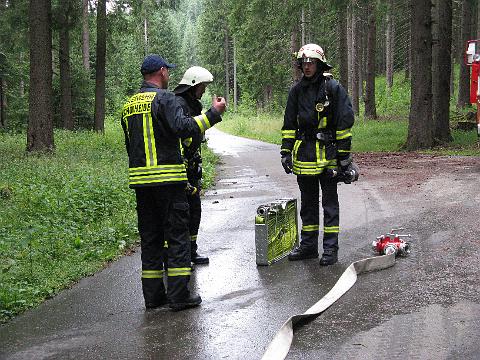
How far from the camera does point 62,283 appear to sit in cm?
678

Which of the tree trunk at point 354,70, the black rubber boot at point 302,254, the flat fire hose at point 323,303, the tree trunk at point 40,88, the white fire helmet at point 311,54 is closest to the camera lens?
the flat fire hose at point 323,303

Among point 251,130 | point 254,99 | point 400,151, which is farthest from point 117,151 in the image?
point 254,99

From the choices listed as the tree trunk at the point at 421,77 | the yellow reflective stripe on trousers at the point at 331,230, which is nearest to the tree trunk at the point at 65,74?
the tree trunk at the point at 421,77

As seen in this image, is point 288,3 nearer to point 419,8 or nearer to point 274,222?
point 419,8

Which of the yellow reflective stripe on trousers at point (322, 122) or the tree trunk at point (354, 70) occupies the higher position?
the tree trunk at point (354, 70)

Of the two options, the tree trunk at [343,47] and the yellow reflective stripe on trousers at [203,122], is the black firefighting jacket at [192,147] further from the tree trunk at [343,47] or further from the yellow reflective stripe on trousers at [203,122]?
the tree trunk at [343,47]

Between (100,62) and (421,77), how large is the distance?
1372 cm

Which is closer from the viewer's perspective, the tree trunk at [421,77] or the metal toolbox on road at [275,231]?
the metal toolbox on road at [275,231]

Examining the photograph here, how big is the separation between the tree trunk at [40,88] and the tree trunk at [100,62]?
8800mm

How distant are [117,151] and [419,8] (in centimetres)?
1007

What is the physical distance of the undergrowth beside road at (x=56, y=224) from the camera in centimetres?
682

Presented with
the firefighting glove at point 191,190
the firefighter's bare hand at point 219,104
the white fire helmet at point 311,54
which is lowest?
the firefighting glove at point 191,190

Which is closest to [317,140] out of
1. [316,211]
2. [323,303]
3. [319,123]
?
[319,123]

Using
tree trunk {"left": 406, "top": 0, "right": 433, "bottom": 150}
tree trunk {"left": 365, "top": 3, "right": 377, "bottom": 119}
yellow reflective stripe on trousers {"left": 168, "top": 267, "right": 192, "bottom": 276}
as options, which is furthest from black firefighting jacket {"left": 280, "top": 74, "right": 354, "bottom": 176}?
tree trunk {"left": 365, "top": 3, "right": 377, "bottom": 119}
